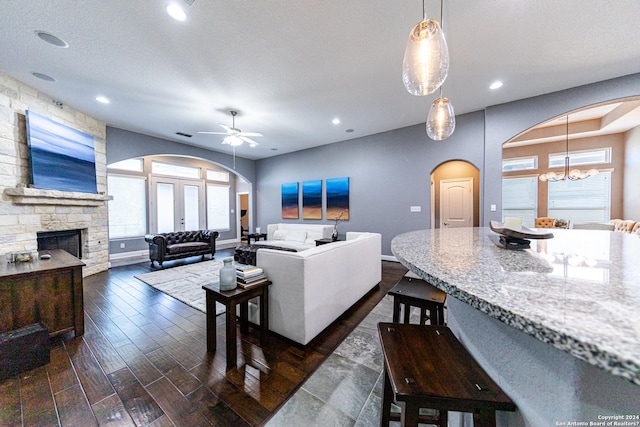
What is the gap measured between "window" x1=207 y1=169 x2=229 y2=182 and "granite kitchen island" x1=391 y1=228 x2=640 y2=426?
7.81m

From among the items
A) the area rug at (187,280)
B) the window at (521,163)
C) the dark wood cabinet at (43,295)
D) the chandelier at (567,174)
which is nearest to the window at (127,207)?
the area rug at (187,280)

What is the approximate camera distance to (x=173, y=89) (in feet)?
10.7

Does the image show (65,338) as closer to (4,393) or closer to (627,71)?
(4,393)

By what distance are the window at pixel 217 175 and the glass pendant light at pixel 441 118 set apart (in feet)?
22.8

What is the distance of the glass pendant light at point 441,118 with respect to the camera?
7.43ft

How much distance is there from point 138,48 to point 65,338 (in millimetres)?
3009

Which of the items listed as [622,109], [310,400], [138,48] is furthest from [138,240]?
[622,109]

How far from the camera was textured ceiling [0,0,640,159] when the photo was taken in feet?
6.56

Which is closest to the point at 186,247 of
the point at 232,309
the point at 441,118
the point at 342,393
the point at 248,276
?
the point at 248,276

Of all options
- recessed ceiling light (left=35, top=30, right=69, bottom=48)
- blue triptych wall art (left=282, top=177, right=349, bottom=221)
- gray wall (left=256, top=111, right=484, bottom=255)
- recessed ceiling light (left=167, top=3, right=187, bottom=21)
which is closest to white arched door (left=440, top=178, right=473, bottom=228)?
gray wall (left=256, top=111, right=484, bottom=255)

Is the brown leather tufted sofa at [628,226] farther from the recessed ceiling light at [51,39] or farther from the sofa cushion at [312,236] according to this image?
the recessed ceiling light at [51,39]

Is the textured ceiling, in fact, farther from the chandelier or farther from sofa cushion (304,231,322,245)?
the chandelier

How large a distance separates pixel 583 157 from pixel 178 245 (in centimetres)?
1034

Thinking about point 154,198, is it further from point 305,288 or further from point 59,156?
point 305,288
